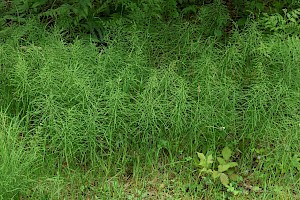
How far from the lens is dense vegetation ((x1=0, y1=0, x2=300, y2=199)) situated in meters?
3.29

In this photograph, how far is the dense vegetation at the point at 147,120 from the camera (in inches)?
130

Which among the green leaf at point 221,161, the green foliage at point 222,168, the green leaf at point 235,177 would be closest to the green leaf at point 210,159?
the green foliage at point 222,168

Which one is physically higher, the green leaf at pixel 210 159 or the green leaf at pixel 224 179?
the green leaf at pixel 210 159

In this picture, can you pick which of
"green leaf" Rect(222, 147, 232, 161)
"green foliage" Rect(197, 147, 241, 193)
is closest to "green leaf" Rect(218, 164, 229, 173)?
"green foliage" Rect(197, 147, 241, 193)

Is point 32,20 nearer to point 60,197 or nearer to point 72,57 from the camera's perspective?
point 72,57

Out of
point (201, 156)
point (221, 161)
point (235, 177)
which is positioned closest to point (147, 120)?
point (201, 156)

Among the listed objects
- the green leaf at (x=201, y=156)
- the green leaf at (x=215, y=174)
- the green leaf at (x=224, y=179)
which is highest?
the green leaf at (x=201, y=156)

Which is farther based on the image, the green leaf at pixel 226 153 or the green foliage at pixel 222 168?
the green leaf at pixel 226 153

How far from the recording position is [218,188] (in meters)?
3.32

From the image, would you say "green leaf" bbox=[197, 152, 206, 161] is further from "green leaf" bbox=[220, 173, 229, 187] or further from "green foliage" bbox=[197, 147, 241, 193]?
"green leaf" bbox=[220, 173, 229, 187]

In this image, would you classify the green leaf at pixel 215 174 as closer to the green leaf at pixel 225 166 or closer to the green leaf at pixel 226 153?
the green leaf at pixel 225 166

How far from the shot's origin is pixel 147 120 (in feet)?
11.4

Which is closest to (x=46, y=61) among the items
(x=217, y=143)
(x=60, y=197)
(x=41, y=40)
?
(x=41, y=40)

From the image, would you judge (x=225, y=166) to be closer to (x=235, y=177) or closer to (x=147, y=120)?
(x=235, y=177)
